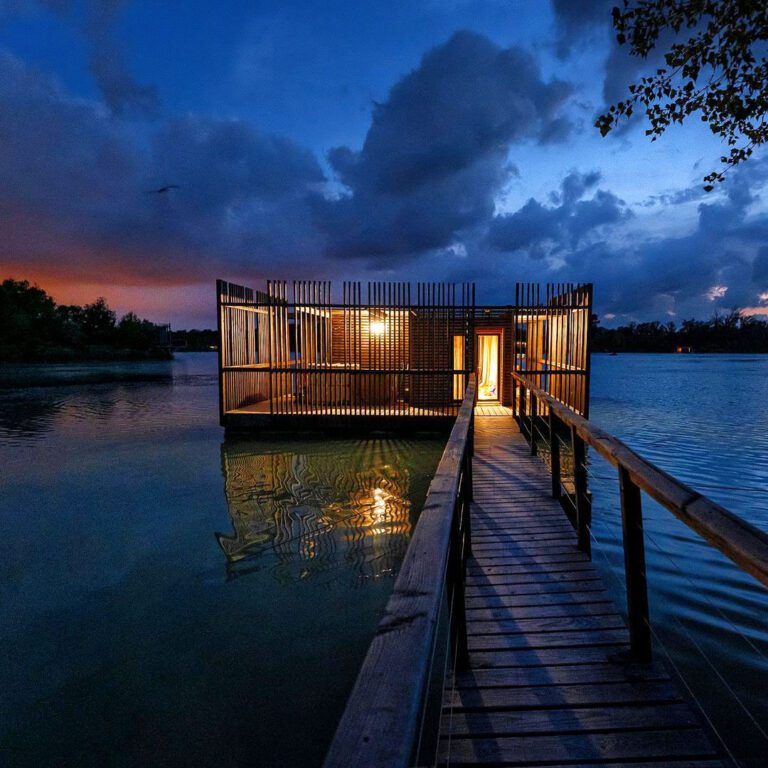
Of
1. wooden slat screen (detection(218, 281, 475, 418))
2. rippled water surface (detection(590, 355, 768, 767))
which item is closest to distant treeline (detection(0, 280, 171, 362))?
wooden slat screen (detection(218, 281, 475, 418))

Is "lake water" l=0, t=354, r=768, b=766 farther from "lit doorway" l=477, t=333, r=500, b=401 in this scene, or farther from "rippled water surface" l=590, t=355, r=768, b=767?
"lit doorway" l=477, t=333, r=500, b=401

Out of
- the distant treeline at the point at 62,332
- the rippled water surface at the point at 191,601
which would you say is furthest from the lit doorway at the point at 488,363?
the distant treeline at the point at 62,332

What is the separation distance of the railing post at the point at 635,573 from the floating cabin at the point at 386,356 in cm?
968

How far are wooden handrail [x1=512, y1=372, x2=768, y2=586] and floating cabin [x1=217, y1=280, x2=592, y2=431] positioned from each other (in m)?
9.78

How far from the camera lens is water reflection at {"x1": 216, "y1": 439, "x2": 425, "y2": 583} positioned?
19.9ft

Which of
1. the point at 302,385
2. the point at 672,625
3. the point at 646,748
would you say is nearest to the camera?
the point at 646,748

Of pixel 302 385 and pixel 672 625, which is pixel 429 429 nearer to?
pixel 302 385

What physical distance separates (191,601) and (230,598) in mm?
379

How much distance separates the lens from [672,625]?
183 inches

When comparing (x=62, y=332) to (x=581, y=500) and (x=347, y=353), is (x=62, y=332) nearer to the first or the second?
(x=347, y=353)

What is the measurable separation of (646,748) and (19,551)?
7252 millimetres

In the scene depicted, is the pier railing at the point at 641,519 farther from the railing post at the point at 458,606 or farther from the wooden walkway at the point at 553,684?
the railing post at the point at 458,606

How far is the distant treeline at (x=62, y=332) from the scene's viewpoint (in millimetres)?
62906

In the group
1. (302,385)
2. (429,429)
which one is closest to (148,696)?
(429,429)
